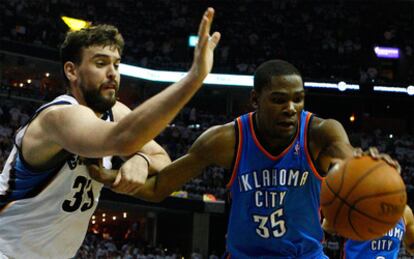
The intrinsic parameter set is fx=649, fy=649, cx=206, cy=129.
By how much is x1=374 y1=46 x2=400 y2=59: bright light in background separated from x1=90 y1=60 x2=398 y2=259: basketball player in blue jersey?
2473 centimetres

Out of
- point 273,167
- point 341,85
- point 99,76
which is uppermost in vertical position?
point 341,85

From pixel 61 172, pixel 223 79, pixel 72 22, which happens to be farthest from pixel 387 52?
pixel 61 172

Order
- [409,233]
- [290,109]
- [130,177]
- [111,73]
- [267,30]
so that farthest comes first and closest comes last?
1. [267,30]
2. [409,233]
3. [290,109]
4. [111,73]
5. [130,177]

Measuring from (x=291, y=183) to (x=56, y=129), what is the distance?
1.58 m

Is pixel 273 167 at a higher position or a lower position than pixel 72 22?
lower

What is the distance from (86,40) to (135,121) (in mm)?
984

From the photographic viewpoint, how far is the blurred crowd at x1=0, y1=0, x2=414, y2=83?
26500 mm

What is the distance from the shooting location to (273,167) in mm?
4219

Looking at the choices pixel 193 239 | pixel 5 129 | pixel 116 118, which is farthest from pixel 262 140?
pixel 193 239

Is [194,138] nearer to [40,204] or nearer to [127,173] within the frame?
[40,204]

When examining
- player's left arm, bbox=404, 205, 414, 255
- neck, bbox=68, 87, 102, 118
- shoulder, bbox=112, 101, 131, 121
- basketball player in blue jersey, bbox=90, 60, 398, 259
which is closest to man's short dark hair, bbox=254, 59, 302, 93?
basketball player in blue jersey, bbox=90, 60, 398, 259

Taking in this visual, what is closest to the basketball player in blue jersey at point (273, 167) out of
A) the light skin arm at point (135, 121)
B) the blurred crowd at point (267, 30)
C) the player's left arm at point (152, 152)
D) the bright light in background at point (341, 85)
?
the player's left arm at point (152, 152)

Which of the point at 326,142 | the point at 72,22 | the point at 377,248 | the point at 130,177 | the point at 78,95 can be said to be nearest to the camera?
the point at 130,177

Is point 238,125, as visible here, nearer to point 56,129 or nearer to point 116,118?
point 116,118
